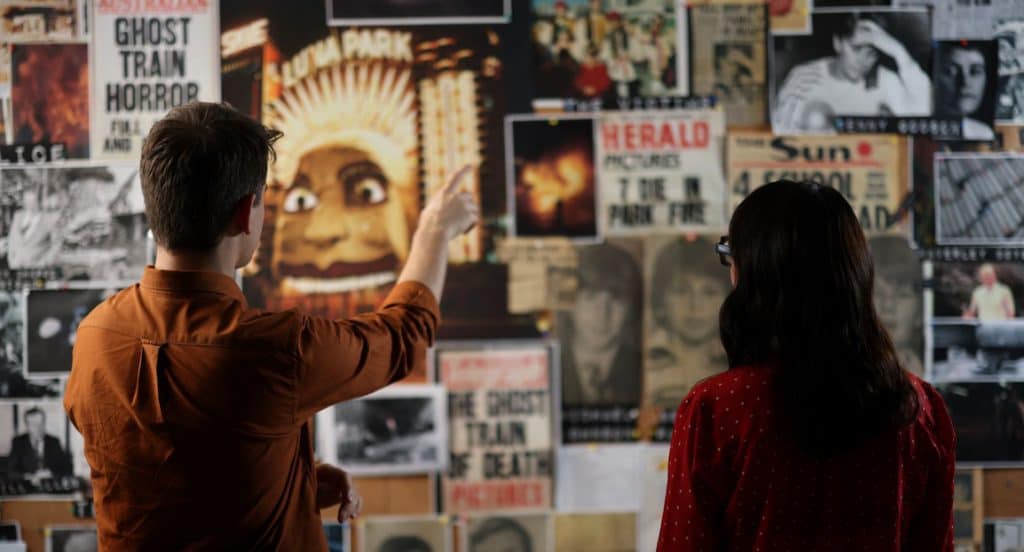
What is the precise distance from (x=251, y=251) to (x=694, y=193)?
3.38ft

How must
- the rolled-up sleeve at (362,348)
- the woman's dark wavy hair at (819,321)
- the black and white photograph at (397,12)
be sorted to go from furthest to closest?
the black and white photograph at (397,12), the rolled-up sleeve at (362,348), the woman's dark wavy hair at (819,321)

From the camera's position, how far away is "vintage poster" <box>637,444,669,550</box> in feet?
6.59

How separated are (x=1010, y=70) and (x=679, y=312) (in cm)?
88

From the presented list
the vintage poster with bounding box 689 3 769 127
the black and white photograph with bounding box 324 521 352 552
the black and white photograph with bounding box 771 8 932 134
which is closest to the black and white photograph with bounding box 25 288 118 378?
the black and white photograph with bounding box 324 521 352 552

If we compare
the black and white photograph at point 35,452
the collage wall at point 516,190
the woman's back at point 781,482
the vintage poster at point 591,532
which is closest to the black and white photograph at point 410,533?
the collage wall at point 516,190

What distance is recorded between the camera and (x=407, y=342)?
135 centimetres

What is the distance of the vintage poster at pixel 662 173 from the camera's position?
1985mm

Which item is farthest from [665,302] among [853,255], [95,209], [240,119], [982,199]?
[95,209]

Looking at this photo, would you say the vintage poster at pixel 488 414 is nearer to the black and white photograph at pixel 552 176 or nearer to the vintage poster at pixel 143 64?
the black and white photograph at pixel 552 176

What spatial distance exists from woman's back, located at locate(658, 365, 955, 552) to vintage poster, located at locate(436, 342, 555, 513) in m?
0.81

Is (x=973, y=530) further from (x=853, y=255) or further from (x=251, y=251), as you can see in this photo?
(x=251, y=251)

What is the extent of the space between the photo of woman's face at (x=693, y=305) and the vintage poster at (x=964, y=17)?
719 millimetres

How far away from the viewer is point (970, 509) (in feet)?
6.65

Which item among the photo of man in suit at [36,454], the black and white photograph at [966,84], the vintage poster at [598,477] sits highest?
the black and white photograph at [966,84]
